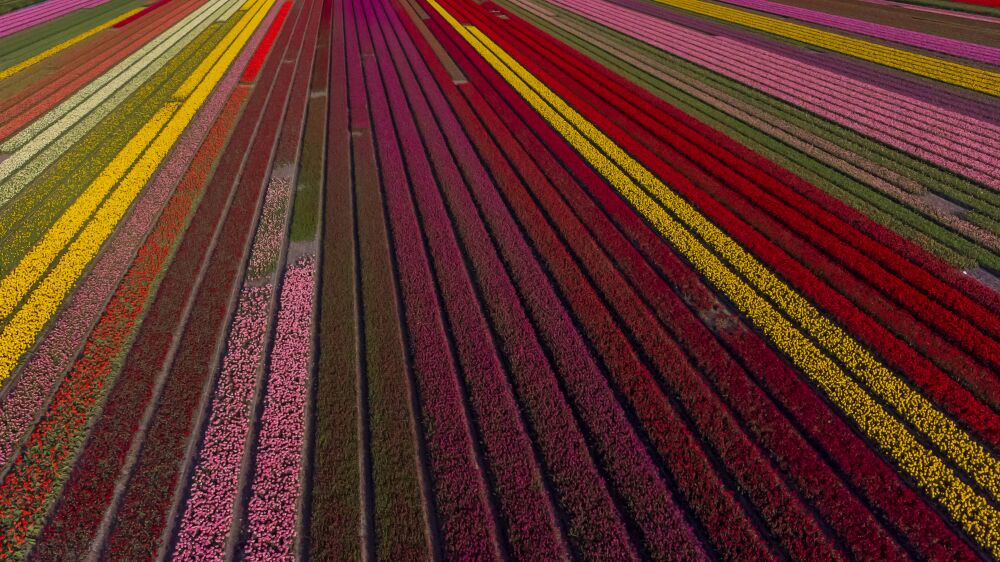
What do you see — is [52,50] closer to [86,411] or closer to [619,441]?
[86,411]

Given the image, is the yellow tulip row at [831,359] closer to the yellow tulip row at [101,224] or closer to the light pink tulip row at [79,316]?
the light pink tulip row at [79,316]

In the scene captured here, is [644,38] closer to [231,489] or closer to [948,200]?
[948,200]

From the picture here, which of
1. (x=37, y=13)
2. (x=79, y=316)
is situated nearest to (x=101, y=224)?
(x=79, y=316)

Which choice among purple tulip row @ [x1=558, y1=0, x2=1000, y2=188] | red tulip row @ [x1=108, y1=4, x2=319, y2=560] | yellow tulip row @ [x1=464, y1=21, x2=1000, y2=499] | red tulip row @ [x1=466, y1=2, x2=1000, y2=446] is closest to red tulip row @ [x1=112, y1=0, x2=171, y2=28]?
red tulip row @ [x1=108, y1=4, x2=319, y2=560]

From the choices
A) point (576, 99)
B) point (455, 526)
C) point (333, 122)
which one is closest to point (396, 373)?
point (455, 526)

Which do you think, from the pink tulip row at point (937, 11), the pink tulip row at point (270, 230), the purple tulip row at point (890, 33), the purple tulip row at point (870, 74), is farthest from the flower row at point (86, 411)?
the pink tulip row at point (937, 11)

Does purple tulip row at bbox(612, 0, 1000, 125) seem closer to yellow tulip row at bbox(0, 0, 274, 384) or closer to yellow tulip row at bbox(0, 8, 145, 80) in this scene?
yellow tulip row at bbox(0, 0, 274, 384)
